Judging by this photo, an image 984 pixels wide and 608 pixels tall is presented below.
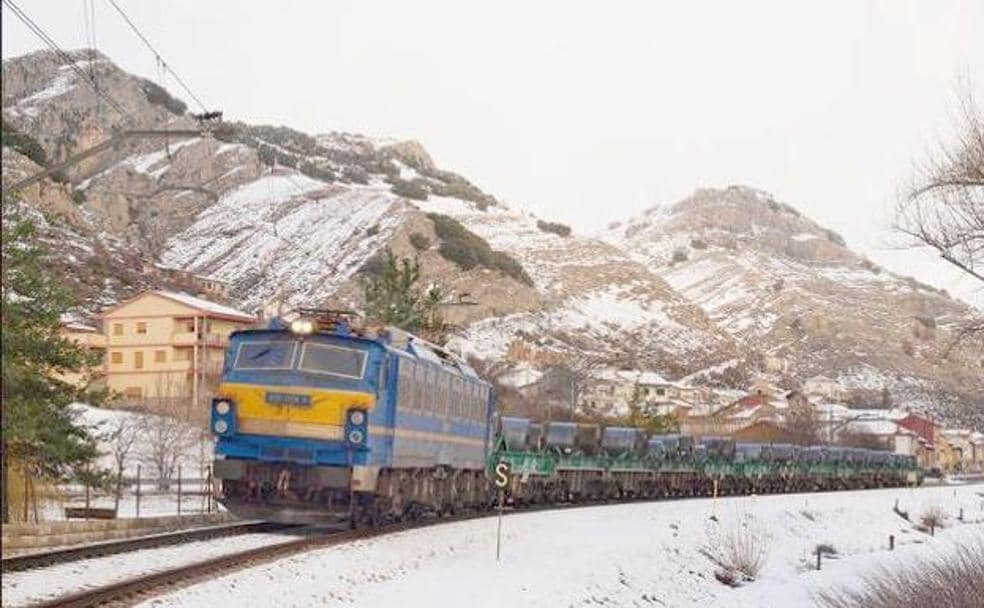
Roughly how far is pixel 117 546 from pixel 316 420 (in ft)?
13.1

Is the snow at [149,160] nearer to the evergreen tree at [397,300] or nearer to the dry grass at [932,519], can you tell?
the evergreen tree at [397,300]

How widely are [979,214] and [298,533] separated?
13.8 meters

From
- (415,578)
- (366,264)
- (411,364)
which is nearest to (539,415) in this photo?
(366,264)

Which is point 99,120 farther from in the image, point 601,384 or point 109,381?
point 109,381

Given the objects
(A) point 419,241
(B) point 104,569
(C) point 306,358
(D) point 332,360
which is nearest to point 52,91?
(A) point 419,241

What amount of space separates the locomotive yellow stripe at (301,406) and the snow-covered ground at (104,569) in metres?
2.21

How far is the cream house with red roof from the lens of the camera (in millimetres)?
75688

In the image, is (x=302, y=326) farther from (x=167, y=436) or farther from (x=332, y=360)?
(x=167, y=436)

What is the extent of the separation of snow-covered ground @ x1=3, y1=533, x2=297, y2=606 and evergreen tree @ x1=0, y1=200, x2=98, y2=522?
6224 mm

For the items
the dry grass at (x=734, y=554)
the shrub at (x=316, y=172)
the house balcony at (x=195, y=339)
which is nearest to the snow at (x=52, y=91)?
the shrub at (x=316, y=172)

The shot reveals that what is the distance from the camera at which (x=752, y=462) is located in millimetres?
64500

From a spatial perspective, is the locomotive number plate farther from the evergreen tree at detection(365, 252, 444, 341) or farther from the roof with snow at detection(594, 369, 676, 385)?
the roof with snow at detection(594, 369, 676, 385)

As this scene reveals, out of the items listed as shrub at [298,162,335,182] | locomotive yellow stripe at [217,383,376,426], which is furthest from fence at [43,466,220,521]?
shrub at [298,162,335,182]

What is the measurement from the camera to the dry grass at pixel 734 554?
32062 millimetres
